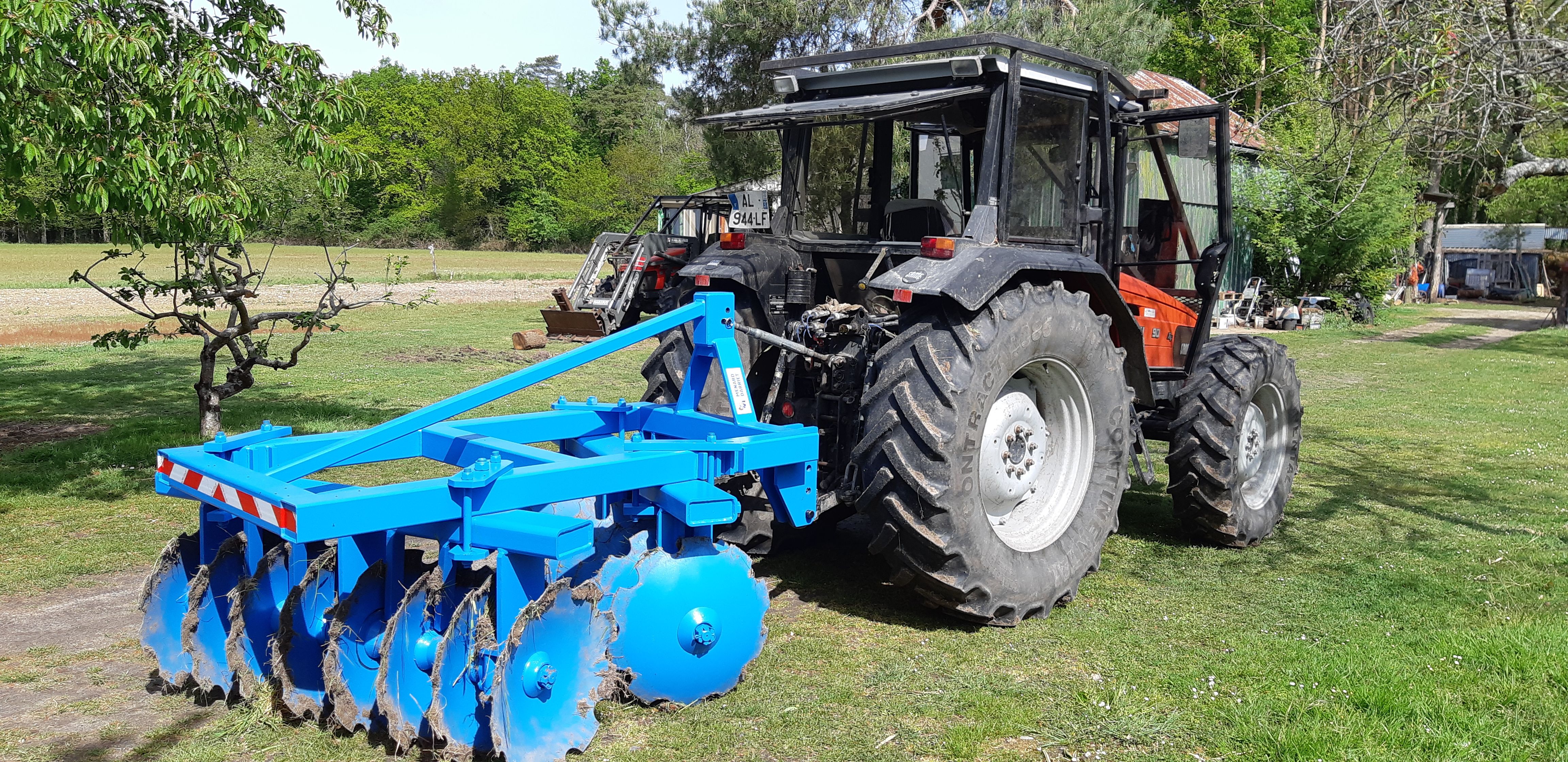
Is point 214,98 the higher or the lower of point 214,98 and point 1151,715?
the higher

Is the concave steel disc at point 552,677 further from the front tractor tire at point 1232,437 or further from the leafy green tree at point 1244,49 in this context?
the leafy green tree at point 1244,49

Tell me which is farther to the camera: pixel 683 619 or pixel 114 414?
pixel 114 414

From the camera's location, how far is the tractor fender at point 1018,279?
184 inches

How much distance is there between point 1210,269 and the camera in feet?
20.8

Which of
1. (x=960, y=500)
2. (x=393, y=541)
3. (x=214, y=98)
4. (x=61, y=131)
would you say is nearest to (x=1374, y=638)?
(x=960, y=500)

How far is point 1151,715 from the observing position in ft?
13.0

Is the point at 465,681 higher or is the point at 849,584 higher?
the point at 465,681

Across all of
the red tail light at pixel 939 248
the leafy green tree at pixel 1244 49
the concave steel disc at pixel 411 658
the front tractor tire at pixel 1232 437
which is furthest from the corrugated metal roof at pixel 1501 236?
the concave steel disc at pixel 411 658

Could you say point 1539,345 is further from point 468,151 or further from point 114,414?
point 468,151

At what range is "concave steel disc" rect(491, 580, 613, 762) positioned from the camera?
354cm

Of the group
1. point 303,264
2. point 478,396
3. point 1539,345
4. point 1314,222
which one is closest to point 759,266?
point 478,396

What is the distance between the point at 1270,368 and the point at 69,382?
11751 millimetres

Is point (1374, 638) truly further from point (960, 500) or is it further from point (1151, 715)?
point (960, 500)

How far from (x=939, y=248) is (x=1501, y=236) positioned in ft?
146
